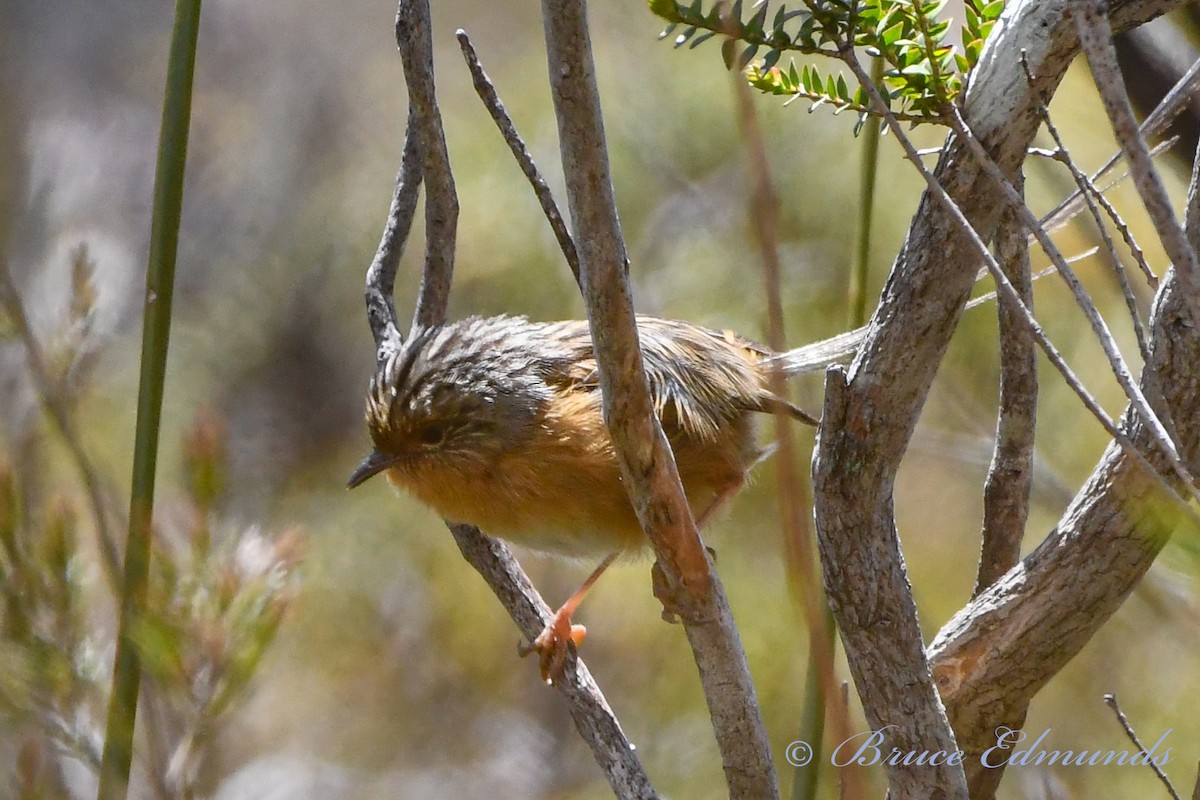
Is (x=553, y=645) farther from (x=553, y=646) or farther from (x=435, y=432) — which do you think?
(x=435, y=432)

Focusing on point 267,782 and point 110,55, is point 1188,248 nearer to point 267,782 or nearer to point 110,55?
point 267,782

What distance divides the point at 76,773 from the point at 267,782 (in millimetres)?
1448

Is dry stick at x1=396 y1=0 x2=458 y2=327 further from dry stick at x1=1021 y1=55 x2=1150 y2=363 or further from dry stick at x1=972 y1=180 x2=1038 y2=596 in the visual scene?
dry stick at x1=1021 y1=55 x2=1150 y2=363

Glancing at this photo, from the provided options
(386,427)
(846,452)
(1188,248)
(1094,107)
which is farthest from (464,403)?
(1094,107)

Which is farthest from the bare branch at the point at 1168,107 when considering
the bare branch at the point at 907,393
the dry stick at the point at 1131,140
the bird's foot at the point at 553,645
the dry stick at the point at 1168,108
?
the bird's foot at the point at 553,645

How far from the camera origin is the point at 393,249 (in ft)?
10.1

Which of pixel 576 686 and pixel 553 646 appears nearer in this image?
pixel 576 686

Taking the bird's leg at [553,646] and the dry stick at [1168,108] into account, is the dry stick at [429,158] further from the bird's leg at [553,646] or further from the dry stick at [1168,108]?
the dry stick at [1168,108]

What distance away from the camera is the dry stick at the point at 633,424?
146 cm

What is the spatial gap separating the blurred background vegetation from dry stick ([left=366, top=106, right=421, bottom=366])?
2.53 ft

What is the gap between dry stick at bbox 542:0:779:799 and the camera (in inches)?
57.6

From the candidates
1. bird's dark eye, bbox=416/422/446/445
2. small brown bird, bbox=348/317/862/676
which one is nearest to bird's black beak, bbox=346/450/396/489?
small brown bird, bbox=348/317/862/676

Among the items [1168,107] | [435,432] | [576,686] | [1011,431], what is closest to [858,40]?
[1168,107]

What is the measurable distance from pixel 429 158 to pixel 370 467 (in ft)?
3.19
